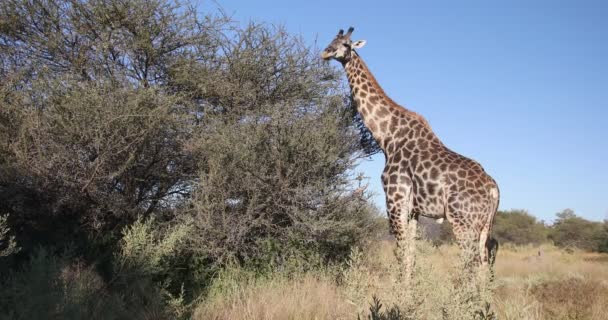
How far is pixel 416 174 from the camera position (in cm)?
721

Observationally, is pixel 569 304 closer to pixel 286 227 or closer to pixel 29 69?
pixel 286 227

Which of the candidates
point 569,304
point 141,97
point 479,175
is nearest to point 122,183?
point 141,97

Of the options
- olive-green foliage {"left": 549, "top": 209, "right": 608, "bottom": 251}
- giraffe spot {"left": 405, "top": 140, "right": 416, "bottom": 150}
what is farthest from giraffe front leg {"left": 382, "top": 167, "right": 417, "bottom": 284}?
olive-green foliage {"left": 549, "top": 209, "right": 608, "bottom": 251}

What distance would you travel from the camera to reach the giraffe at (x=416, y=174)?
668 centimetres

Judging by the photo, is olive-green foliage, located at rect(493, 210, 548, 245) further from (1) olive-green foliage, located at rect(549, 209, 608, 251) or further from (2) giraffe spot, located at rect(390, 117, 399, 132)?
(2) giraffe spot, located at rect(390, 117, 399, 132)

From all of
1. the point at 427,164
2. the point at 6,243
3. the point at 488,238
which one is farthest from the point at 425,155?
the point at 6,243

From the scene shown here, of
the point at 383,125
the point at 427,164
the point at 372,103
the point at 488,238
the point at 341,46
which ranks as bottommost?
the point at 488,238

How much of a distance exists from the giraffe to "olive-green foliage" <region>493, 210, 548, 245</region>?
27116 mm

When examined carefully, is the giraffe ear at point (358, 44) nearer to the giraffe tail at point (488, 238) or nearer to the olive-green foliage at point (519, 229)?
the giraffe tail at point (488, 238)

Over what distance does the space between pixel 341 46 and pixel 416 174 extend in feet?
8.18

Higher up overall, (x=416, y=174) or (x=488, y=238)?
(x=416, y=174)

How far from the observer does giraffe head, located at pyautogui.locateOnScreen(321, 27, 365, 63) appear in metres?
8.36

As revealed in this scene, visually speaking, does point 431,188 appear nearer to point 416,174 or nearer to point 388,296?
point 416,174

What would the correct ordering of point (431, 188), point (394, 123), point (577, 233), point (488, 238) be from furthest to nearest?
1. point (577, 233)
2. point (394, 123)
3. point (431, 188)
4. point (488, 238)
